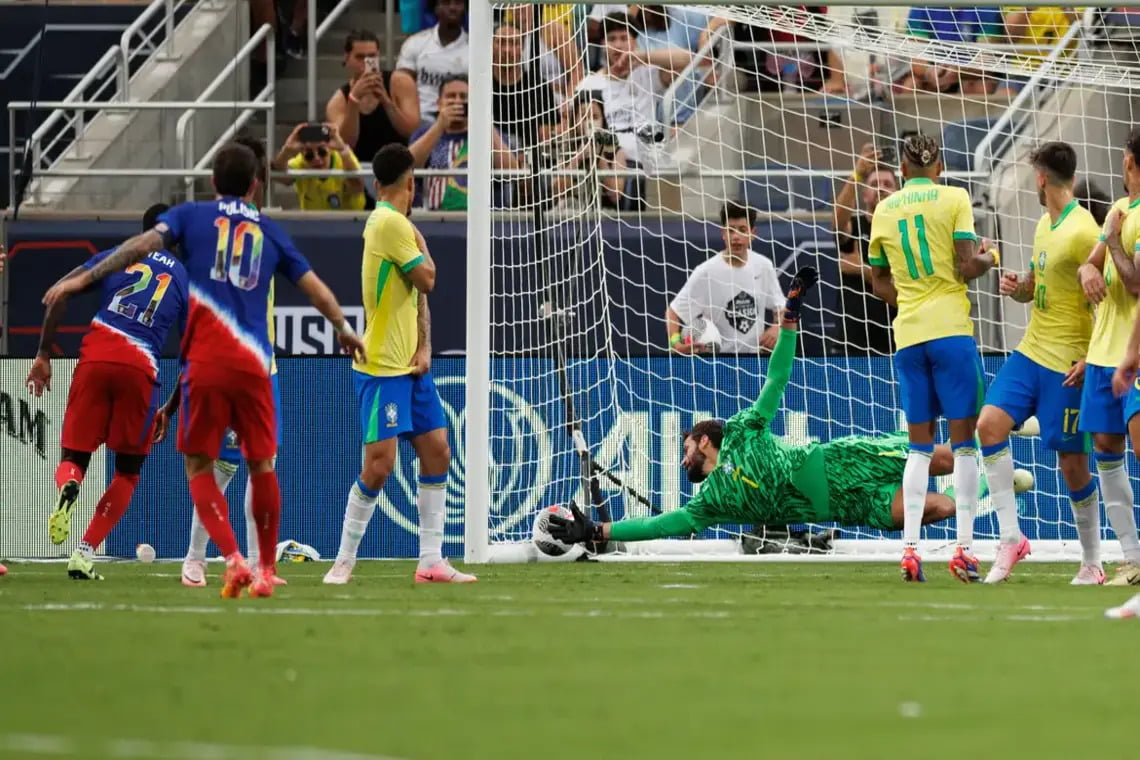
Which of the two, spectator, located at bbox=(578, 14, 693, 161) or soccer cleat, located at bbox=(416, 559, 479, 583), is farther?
spectator, located at bbox=(578, 14, 693, 161)

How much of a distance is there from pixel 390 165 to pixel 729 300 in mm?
4417

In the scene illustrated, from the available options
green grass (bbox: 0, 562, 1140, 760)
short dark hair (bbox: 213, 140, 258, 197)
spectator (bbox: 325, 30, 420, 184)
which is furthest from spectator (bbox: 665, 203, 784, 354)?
short dark hair (bbox: 213, 140, 258, 197)

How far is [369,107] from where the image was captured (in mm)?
15492

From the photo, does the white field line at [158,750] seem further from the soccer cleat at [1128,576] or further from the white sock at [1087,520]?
the white sock at [1087,520]

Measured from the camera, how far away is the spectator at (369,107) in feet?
50.3

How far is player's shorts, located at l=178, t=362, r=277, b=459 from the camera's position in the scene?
7195 millimetres

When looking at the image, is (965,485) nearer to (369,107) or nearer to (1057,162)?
(1057,162)

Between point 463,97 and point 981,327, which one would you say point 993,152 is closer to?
point 981,327

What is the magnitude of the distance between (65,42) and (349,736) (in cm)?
1537

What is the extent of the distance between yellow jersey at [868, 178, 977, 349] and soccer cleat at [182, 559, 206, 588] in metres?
3.62

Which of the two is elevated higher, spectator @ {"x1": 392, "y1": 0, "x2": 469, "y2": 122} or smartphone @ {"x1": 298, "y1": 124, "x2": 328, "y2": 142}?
spectator @ {"x1": 392, "y1": 0, "x2": 469, "y2": 122}

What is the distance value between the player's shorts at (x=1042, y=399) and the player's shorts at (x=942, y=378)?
126mm

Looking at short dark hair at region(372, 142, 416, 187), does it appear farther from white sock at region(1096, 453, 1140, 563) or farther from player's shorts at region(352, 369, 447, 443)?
white sock at region(1096, 453, 1140, 563)

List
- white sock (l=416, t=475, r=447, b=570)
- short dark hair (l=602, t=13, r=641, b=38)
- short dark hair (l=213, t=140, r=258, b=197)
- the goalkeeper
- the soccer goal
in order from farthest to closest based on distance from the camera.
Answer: short dark hair (l=602, t=13, r=641, b=38) → the soccer goal → the goalkeeper → white sock (l=416, t=475, r=447, b=570) → short dark hair (l=213, t=140, r=258, b=197)
